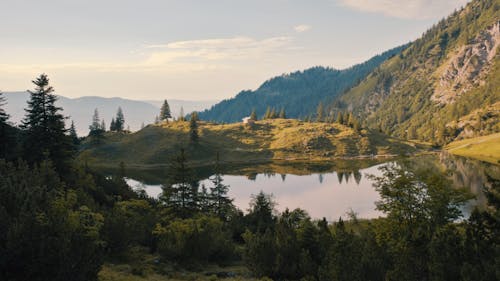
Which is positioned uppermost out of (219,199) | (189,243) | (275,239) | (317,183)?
(275,239)

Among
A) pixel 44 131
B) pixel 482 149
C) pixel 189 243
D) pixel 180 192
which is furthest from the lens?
pixel 482 149

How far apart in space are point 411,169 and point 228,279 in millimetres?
13368

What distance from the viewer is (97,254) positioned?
18188 millimetres

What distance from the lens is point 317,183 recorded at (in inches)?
4683

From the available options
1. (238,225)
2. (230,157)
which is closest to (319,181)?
(230,157)

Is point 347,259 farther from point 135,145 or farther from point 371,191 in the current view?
point 135,145

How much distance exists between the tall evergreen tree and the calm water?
146ft

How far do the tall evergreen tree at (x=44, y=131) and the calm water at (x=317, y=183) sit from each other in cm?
4447

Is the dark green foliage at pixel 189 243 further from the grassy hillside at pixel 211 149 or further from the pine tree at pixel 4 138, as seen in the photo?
the grassy hillside at pixel 211 149

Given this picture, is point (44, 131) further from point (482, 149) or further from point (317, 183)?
point (482, 149)

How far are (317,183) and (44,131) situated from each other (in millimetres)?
86102

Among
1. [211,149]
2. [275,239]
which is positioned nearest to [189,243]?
[275,239]

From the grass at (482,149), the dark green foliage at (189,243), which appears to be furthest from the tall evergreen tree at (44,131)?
the grass at (482,149)

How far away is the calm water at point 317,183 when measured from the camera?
276ft
